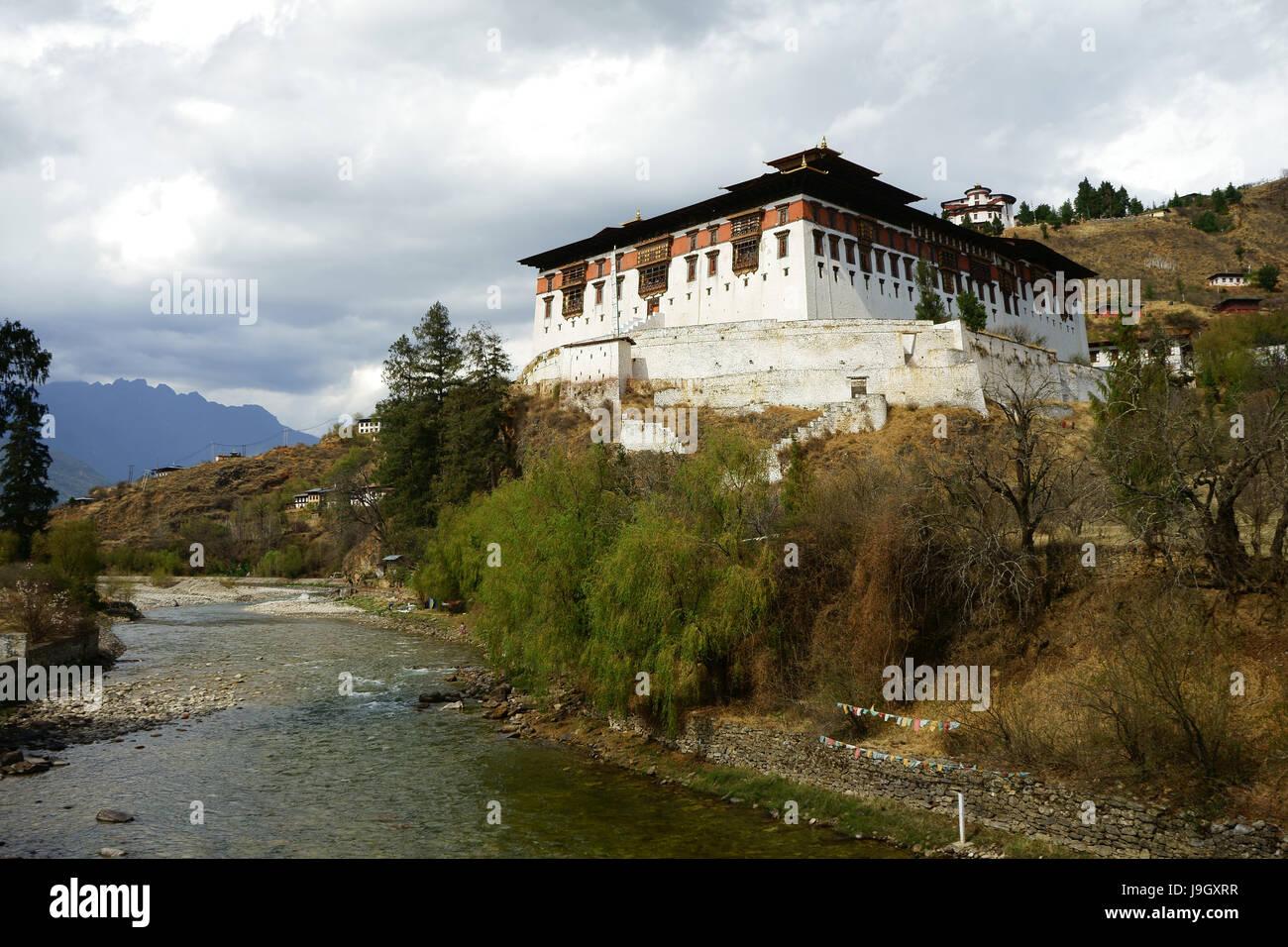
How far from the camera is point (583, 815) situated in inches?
664

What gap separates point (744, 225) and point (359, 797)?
45.8 meters

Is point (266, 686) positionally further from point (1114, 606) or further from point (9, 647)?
point (1114, 606)

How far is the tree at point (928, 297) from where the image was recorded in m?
50.6

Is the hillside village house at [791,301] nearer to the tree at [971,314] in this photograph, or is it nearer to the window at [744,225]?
the window at [744,225]

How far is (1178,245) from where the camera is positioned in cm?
12000

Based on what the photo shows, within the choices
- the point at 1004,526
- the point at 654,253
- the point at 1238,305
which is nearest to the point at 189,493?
the point at 654,253

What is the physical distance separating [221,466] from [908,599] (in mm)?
128885

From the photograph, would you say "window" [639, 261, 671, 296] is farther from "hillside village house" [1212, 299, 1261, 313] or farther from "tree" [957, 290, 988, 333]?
"hillside village house" [1212, 299, 1261, 313]

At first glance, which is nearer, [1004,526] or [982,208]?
[1004,526]
